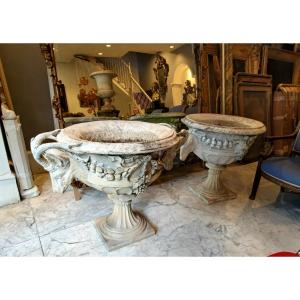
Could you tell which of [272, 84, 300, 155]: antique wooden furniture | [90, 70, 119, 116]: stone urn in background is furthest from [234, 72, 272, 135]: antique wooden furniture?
[90, 70, 119, 116]: stone urn in background

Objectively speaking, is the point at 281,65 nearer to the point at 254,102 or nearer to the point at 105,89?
the point at 254,102

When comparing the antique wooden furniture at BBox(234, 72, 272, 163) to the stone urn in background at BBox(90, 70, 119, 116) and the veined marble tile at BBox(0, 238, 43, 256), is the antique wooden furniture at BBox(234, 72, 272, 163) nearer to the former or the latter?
the stone urn in background at BBox(90, 70, 119, 116)

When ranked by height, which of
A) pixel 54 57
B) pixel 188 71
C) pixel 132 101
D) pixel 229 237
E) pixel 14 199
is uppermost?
pixel 54 57

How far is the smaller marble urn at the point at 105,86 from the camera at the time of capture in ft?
6.42

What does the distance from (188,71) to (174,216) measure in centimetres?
155

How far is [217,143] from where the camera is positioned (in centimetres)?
157

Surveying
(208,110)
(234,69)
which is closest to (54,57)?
(208,110)

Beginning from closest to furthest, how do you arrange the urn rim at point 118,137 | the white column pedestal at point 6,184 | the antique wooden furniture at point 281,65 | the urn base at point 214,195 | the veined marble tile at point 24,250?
the urn rim at point 118,137 < the veined marble tile at point 24,250 < the white column pedestal at point 6,184 < the urn base at point 214,195 < the antique wooden furniture at point 281,65

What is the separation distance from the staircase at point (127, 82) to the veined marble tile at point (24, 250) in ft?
4.68

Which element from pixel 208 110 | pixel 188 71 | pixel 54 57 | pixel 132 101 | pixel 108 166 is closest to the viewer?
pixel 108 166

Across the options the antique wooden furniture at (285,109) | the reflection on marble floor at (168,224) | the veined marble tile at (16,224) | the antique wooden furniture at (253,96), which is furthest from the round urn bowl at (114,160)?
the antique wooden furniture at (285,109)

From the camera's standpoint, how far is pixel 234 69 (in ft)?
8.27

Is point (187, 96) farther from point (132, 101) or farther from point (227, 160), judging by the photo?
point (227, 160)

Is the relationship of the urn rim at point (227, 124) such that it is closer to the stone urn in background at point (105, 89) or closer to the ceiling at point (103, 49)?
the ceiling at point (103, 49)
